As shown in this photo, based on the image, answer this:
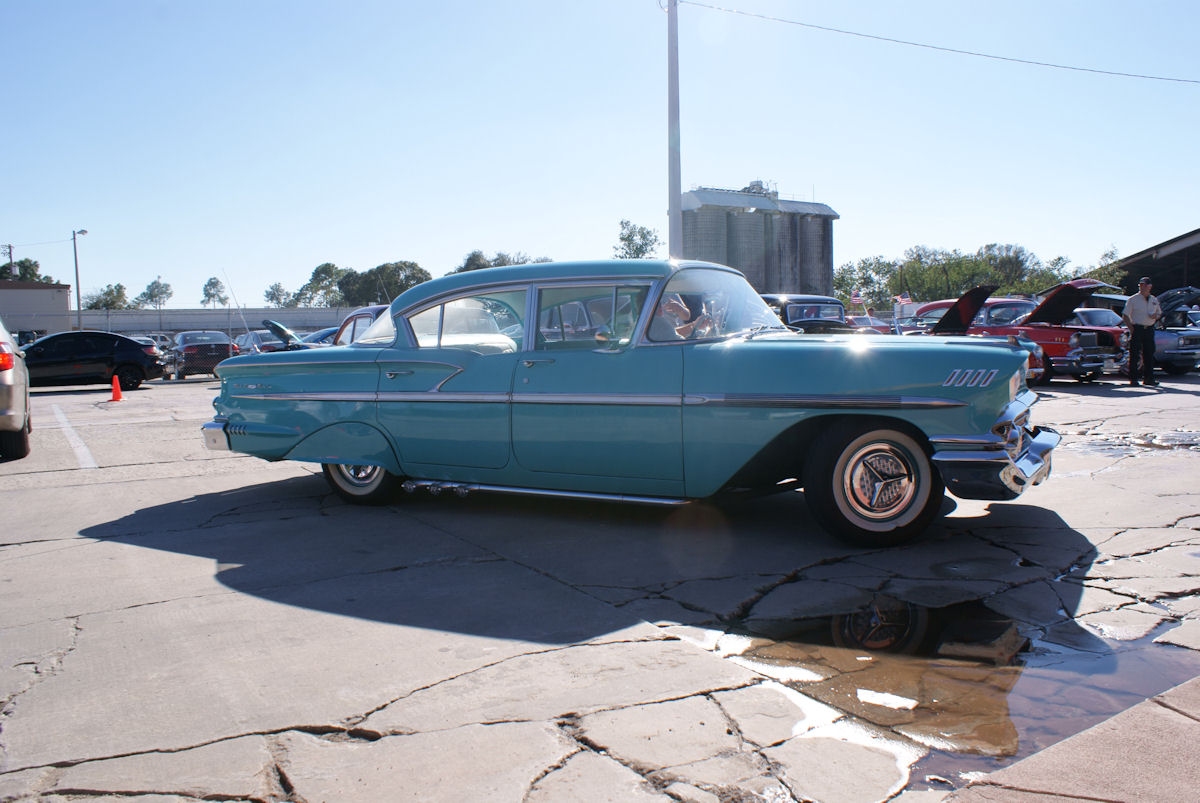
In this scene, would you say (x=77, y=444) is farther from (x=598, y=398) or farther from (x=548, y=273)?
(x=598, y=398)

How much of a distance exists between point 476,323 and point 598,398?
1.09 meters

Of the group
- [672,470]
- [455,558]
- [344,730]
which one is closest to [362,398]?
[455,558]

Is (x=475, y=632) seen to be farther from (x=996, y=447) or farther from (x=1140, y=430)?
(x=1140, y=430)

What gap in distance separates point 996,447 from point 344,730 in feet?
10.4

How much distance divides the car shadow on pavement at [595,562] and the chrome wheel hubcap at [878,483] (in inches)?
8.8

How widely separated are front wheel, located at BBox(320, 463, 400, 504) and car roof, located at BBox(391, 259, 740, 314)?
3.57ft

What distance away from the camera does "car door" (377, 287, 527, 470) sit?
208 inches

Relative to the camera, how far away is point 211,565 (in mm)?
4602

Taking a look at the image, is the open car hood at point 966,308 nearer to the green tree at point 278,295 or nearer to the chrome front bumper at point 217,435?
the chrome front bumper at point 217,435

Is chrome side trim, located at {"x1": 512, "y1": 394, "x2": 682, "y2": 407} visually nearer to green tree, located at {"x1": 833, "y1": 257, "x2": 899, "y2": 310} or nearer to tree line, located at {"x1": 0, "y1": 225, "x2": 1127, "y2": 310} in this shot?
tree line, located at {"x1": 0, "y1": 225, "x2": 1127, "y2": 310}

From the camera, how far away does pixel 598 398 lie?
194 inches

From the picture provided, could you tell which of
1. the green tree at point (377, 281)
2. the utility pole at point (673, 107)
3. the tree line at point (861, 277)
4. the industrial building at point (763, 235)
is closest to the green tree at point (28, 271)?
the tree line at point (861, 277)

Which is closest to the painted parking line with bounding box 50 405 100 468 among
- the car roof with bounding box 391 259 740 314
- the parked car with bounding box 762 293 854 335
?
the car roof with bounding box 391 259 740 314

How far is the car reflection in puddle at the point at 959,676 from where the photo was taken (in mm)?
2547
